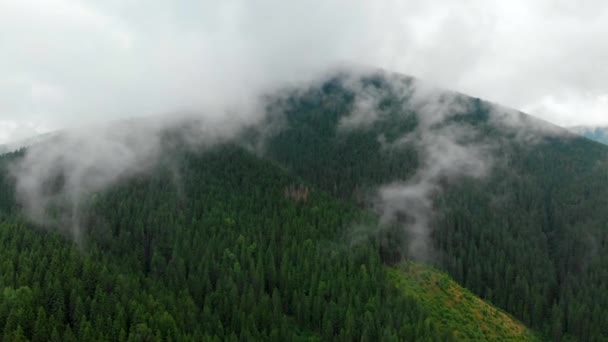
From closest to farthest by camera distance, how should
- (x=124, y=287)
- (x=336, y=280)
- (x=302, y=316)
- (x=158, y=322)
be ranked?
(x=158, y=322) < (x=124, y=287) < (x=302, y=316) < (x=336, y=280)

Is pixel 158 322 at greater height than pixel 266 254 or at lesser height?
lesser

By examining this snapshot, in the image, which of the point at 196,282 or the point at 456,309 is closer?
the point at 196,282

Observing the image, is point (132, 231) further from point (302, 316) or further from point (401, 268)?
point (401, 268)

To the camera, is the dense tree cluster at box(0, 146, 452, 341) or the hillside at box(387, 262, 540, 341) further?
the hillside at box(387, 262, 540, 341)

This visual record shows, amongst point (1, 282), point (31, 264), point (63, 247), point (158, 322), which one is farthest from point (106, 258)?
point (158, 322)

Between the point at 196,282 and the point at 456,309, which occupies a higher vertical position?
the point at 456,309

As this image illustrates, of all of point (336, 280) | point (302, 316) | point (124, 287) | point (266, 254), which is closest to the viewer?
point (124, 287)

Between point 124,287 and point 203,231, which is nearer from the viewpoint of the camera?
point 124,287

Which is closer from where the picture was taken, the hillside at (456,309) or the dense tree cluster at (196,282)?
the dense tree cluster at (196,282)
